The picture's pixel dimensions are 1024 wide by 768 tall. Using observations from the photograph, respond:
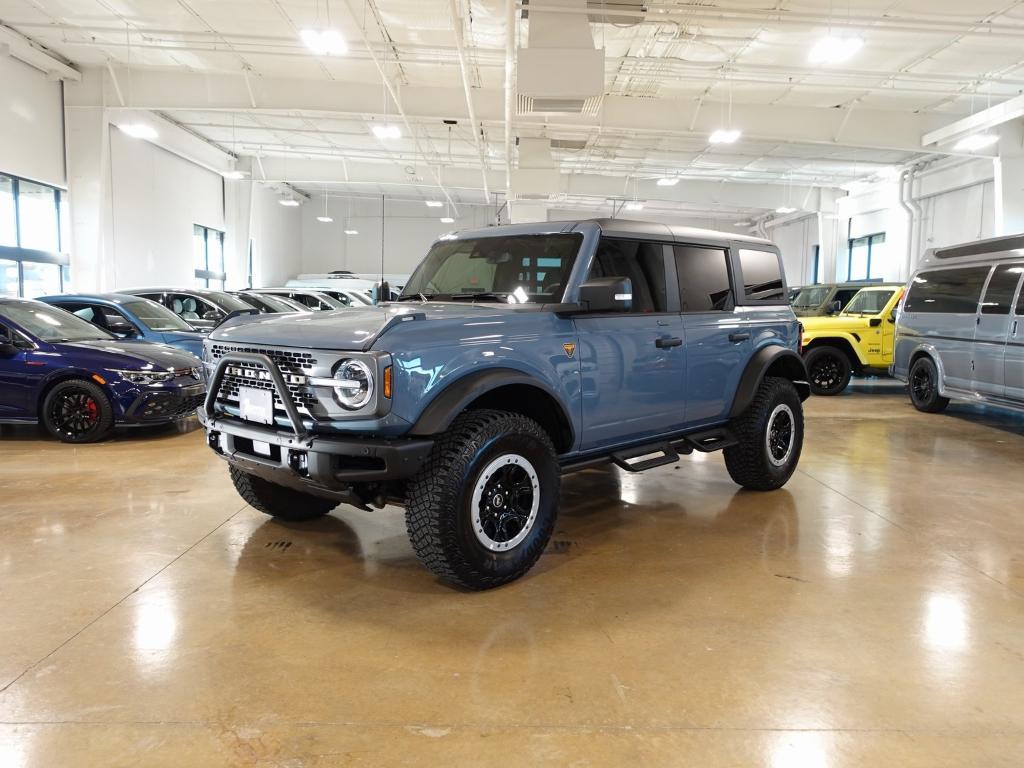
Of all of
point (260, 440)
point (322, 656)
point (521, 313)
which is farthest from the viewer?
point (521, 313)

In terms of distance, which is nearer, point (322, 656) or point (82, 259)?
point (322, 656)

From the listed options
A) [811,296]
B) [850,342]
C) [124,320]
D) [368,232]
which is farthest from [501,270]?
[368,232]

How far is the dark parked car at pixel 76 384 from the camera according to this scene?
6.76 meters

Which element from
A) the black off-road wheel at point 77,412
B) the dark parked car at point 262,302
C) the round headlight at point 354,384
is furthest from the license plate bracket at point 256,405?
the dark parked car at point 262,302

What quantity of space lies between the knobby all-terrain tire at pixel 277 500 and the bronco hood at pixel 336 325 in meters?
0.94

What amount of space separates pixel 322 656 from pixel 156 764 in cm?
73

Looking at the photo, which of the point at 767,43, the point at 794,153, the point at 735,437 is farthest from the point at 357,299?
the point at 735,437

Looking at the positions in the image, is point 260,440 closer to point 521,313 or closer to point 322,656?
point 322,656

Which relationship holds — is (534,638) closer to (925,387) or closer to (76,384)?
(76,384)

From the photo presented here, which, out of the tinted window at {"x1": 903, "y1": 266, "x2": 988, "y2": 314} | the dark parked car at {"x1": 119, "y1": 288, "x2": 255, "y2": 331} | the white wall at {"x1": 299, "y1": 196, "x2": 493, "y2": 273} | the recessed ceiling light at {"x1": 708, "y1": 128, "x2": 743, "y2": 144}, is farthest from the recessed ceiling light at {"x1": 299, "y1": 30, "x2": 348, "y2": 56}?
the white wall at {"x1": 299, "y1": 196, "x2": 493, "y2": 273}

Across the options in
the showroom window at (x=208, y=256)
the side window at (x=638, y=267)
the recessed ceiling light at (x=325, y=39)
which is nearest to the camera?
the side window at (x=638, y=267)

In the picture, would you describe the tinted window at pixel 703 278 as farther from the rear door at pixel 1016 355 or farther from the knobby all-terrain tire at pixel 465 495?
the rear door at pixel 1016 355

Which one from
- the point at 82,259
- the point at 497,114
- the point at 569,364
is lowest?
the point at 569,364

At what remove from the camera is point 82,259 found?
1418 centimetres
